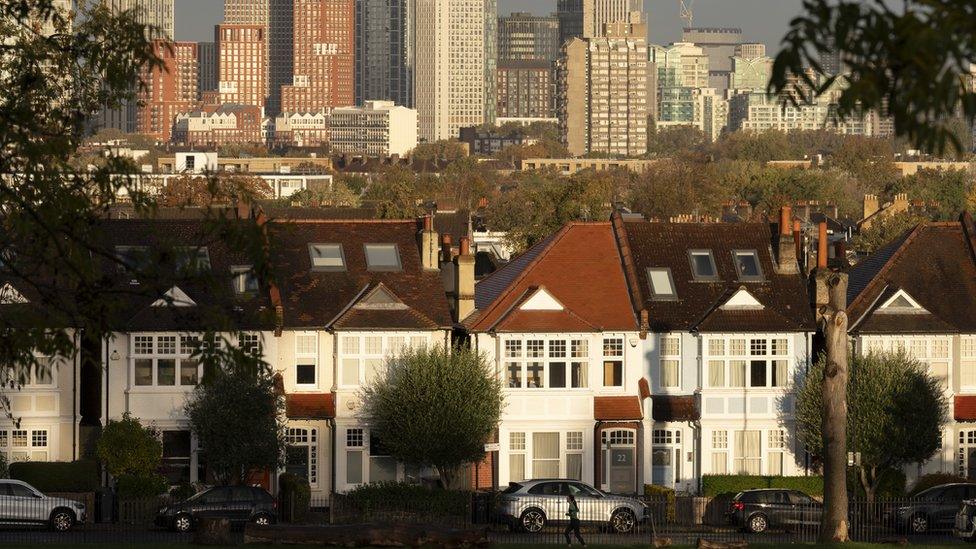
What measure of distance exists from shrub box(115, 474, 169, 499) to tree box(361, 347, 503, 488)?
5.94 m

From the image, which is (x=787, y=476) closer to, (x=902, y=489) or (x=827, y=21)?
(x=902, y=489)

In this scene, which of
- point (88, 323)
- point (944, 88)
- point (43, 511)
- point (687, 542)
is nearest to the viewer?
point (944, 88)

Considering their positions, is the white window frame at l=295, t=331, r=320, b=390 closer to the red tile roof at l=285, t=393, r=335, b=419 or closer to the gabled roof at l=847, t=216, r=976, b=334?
the red tile roof at l=285, t=393, r=335, b=419

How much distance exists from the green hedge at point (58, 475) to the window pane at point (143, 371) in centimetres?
274

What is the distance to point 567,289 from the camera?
56.6 metres

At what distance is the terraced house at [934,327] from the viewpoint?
5594 cm

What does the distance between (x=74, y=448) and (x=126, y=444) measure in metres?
2.53

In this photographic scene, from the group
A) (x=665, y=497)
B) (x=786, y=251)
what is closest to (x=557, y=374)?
(x=665, y=497)

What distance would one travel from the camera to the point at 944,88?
60.2 ft

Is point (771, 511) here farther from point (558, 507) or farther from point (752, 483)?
point (558, 507)

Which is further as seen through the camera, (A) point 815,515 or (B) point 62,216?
(A) point 815,515

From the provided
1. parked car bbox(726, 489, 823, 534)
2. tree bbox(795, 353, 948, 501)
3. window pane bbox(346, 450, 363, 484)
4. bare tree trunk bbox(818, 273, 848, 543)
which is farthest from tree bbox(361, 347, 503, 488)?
bare tree trunk bbox(818, 273, 848, 543)

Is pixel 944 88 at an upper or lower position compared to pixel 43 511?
upper

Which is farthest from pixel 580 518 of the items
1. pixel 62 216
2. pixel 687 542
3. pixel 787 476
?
pixel 62 216
